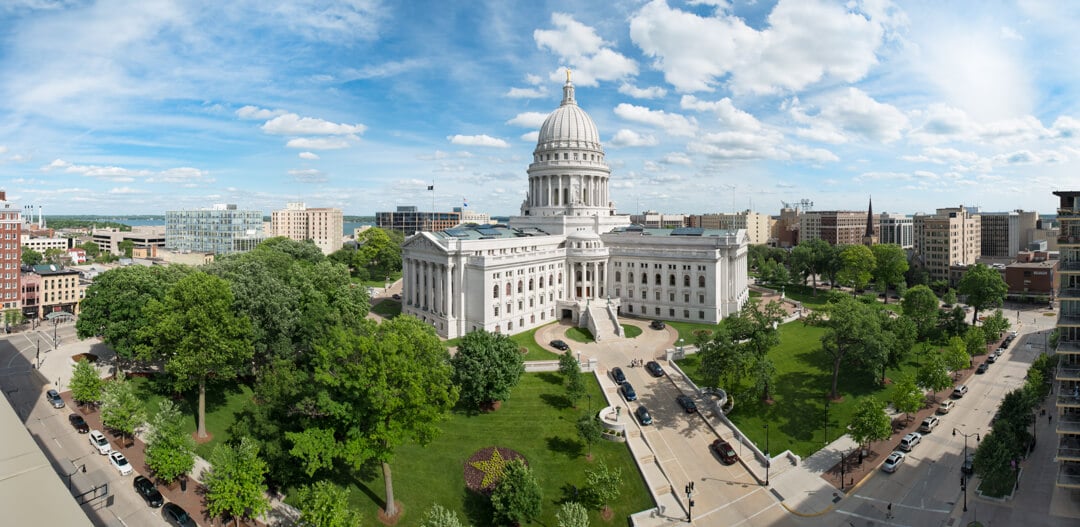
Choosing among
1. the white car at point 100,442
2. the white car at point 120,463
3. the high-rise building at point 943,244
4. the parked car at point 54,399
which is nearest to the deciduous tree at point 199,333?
the white car at point 120,463

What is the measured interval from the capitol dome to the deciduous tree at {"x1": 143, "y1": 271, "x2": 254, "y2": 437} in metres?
68.6

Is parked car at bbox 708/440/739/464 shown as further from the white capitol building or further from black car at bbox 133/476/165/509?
black car at bbox 133/476/165/509

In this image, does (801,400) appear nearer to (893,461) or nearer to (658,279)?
(893,461)

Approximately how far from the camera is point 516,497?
41.6 m

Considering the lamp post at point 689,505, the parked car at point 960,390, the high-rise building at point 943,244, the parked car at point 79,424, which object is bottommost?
the lamp post at point 689,505

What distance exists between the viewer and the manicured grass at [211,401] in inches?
2135

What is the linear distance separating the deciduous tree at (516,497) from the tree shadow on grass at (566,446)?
9440mm

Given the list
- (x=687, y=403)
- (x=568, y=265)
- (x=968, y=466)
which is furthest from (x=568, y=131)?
(x=968, y=466)

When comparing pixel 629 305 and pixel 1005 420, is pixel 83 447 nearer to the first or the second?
pixel 629 305

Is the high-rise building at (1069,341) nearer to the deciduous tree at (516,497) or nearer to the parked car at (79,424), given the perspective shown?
the deciduous tree at (516,497)

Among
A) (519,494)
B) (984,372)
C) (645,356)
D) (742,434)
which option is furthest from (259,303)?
(984,372)

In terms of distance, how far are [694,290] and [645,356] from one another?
22.5 meters

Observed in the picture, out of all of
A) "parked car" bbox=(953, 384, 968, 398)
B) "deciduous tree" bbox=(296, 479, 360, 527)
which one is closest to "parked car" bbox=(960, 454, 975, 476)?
"parked car" bbox=(953, 384, 968, 398)

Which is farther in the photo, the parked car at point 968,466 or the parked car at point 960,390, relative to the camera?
the parked car at point 960,390
